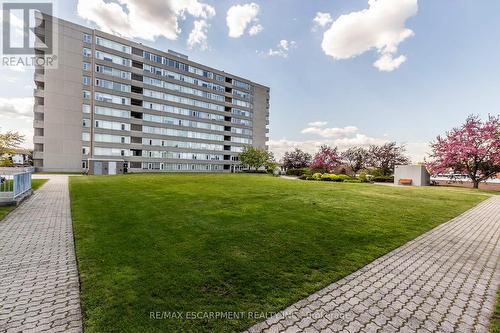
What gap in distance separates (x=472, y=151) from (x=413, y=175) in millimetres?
6812

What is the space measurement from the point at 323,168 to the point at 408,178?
60.1ft

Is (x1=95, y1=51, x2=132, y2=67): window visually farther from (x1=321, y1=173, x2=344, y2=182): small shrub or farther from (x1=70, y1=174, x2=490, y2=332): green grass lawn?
(x1=70, y1=174, x2=490, y2=332): green grass lawn

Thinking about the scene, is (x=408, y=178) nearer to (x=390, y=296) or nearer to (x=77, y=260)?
(x=390, y=296)

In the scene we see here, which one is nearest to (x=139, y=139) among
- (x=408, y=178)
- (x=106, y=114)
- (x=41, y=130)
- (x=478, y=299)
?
(x=106, y=114)

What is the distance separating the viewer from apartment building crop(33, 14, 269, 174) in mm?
42000

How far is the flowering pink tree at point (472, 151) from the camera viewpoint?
27.4m

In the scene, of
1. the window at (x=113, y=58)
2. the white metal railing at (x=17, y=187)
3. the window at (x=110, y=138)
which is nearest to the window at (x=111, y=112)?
the window at (x=110, y=138)

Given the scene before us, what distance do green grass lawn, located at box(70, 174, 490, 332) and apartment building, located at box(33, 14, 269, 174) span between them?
42373 millimetres

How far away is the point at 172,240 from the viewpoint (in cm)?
641

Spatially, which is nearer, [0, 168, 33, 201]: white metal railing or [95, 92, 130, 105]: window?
[0, 168, 33, 201]: white metal railing

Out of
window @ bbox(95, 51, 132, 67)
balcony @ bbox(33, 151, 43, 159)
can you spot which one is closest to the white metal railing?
balcony @ bbox(33, 151, 43, 159)

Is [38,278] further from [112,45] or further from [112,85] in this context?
[112,45]

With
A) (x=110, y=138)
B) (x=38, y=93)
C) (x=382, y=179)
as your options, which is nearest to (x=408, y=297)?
(x=382, y=179)

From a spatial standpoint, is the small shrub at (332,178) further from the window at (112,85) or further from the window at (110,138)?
the window at (112,85)
